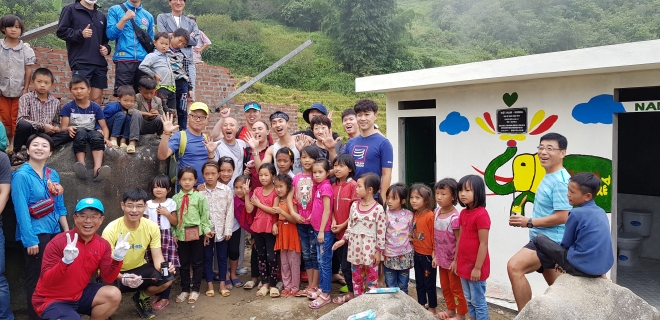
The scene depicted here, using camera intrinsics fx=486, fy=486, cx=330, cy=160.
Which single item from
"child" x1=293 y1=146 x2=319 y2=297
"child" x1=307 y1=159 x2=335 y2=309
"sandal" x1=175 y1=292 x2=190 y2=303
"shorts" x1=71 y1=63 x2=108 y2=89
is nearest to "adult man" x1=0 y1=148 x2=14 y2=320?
"sandal" x1=175 y1=292 x2=190 y2=303

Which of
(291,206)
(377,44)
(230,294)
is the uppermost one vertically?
(377,44)

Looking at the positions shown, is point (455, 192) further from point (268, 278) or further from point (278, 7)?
point (278, 7)

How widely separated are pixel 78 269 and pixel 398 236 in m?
2.61

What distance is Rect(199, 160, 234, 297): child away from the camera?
498 cm

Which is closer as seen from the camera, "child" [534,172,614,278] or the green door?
"child" [534,172,614,278]

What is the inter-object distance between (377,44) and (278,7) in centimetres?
1513

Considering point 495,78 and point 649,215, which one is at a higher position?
point 495,78

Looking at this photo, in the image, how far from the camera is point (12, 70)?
5.08m

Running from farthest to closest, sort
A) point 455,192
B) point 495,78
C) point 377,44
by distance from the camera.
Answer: point 377,44
point 495,78
point 455,192

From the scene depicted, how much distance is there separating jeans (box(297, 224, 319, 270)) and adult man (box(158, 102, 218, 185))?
1.21 meters

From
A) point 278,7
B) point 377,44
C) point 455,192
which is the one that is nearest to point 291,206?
point 455,192

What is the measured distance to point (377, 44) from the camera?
29.7 meters

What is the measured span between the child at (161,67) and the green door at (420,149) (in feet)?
10.8

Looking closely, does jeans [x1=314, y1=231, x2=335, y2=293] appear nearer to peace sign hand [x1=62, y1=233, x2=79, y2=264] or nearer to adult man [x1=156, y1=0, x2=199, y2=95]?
peace sign hand [x1=62, y1=233, x2=79, y2=264]
